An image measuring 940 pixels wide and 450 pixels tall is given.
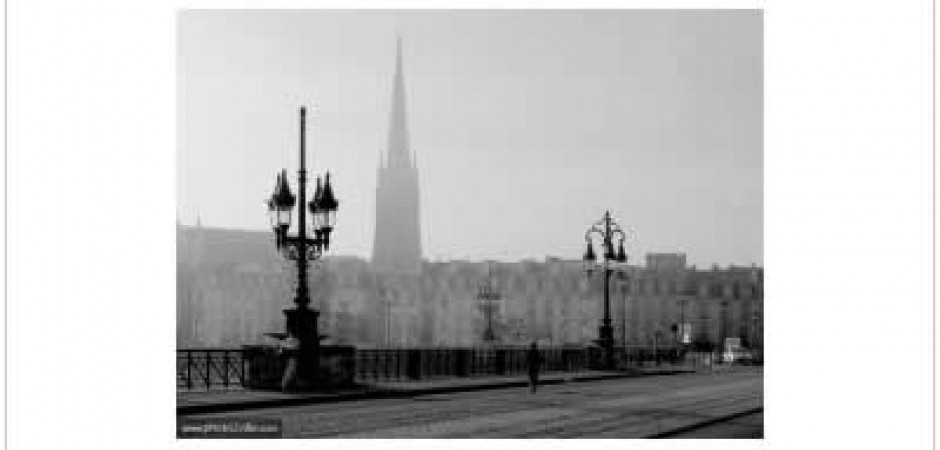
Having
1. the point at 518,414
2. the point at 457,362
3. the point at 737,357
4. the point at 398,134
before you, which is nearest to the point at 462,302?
the point at 398,134

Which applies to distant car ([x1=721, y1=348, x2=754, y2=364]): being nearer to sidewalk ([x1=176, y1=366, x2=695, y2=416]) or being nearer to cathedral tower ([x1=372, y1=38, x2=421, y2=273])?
sidewalk ([x1=176, y1=366, x2=695, y2=416])

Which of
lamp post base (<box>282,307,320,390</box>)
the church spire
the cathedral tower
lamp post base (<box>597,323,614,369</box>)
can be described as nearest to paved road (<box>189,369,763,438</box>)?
lamp post base (<box>282,307,320,390</box>)

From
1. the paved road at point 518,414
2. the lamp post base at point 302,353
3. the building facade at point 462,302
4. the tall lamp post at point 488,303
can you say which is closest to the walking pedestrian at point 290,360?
the lamp post base at point 302,353

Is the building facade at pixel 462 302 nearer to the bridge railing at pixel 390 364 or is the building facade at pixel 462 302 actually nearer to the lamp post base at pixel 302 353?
the bridge railing at pixel 390 364

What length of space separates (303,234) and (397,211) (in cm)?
15520

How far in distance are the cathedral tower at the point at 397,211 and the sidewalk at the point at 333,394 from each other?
138465 mm

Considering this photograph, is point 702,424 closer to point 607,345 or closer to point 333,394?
point 333,394

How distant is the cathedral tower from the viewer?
177000mm

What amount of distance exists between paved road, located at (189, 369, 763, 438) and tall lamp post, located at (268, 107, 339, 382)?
8.51 feet
